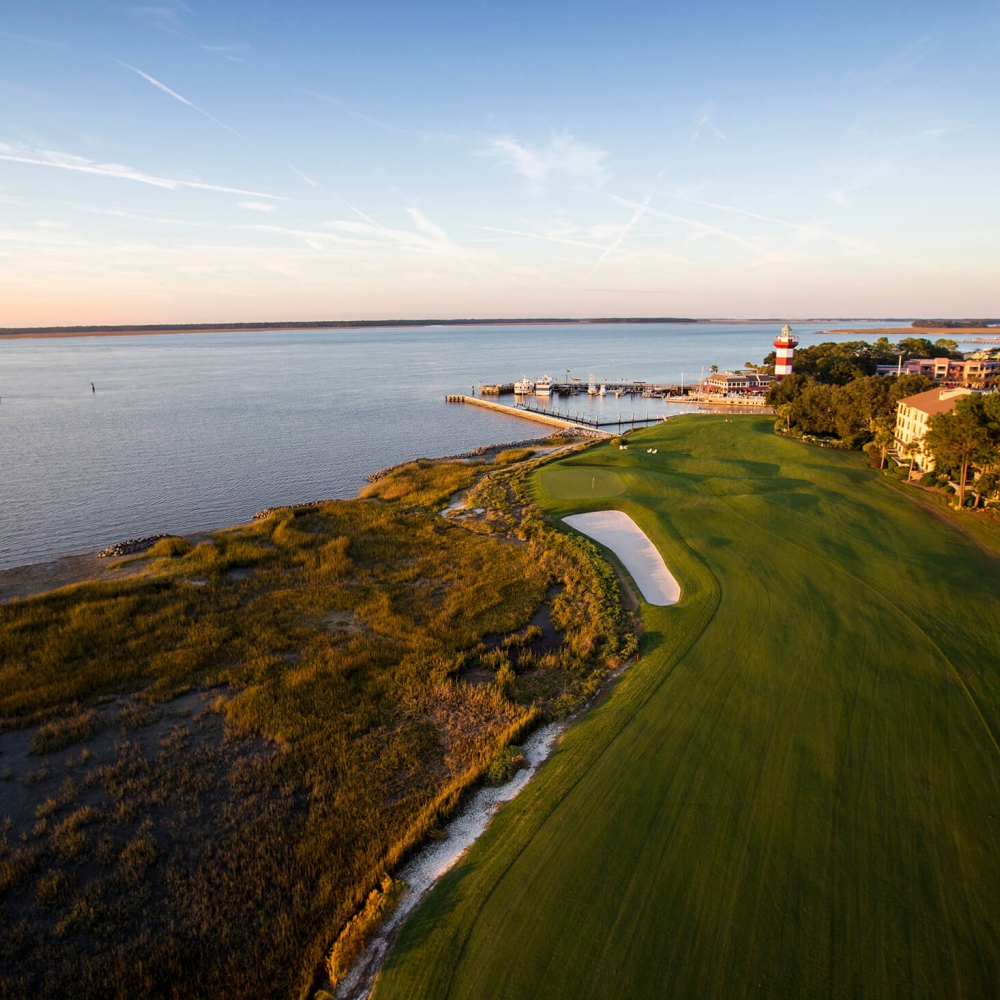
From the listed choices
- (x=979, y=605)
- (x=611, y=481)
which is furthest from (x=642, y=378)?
(x=979, y=605)

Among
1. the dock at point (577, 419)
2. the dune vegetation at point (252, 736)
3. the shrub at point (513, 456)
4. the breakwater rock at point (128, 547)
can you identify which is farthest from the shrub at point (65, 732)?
the dock at point (577, 419)

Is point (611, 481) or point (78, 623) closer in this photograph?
point (78, 623)

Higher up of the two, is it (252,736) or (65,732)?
(65,732)

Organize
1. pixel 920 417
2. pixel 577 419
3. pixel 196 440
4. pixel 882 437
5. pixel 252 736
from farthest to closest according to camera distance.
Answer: pixel 577 419 → pixel 196 440 → pixel 882 437 → pixel 920 417 → pixel 252 736

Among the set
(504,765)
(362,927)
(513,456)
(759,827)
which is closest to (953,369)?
(513,456)

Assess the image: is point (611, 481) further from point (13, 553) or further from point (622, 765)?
point (13, 553)

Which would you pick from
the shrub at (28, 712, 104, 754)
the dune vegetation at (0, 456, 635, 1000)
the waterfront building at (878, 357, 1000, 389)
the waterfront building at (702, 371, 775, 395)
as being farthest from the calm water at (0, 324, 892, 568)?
the waterfront building at (878, 357, 1000, 389)

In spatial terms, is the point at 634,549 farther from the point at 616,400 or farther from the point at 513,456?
the point at 616,400
